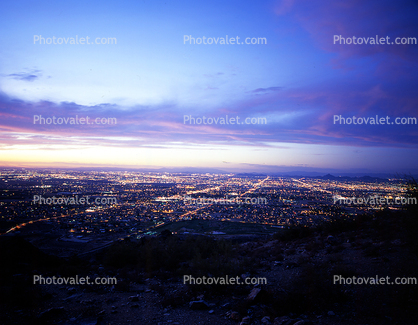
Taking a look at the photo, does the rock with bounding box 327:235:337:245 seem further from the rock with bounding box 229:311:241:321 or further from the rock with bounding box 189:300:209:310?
the rock with bounding box 189:300:209:310

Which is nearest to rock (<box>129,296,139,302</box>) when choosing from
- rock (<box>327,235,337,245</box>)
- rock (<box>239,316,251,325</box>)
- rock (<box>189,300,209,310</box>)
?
rock (<box>189,300,209,310</box>)

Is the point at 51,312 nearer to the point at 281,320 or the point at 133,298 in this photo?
the point at 133,298

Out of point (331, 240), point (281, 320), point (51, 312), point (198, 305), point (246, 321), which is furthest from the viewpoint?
point (331, 240)

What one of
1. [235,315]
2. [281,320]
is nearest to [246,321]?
[235,315]

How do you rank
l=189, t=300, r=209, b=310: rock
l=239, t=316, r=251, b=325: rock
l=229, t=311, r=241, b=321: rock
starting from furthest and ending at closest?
1. l=189, t=300, r=209, b=310: rock
2. l=229, t=311, r=241, b=321: rock
3. l=239, t=316, r=251, b=325: rock

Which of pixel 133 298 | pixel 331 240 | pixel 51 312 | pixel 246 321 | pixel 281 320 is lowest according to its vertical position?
pixel 133 298

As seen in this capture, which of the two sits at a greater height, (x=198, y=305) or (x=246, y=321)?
(x=246, y=321)

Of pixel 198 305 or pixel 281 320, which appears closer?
pixel 281 320

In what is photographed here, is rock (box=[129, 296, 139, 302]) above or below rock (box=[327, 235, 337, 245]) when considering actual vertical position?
below

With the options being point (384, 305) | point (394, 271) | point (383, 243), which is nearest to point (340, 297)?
point (384, 305)

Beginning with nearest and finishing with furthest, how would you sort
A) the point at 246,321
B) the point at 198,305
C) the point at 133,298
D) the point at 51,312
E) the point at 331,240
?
the point at 246,321, the point at 51,312, the point at 198,305, the point at 133,298, the point at 331,240

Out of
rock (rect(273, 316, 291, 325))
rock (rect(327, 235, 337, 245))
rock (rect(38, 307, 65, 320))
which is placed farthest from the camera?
rock (rect(327, 235, 337, 245))

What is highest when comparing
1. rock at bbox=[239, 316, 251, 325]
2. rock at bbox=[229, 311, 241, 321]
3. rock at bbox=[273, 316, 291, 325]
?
rock at bbox=[273, 316, 291, 325]
